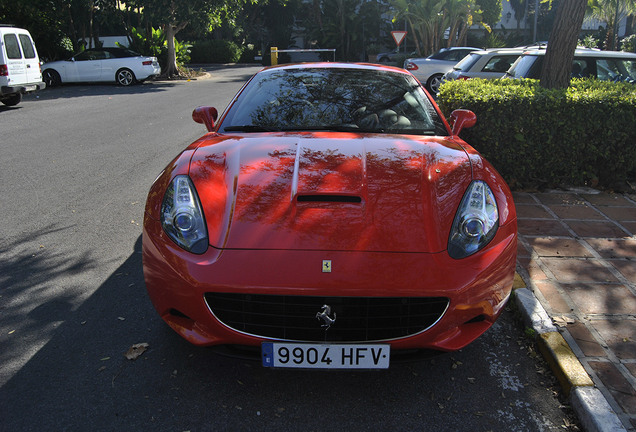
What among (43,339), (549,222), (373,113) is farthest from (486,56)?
(43,339)

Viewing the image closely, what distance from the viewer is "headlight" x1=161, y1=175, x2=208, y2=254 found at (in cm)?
243

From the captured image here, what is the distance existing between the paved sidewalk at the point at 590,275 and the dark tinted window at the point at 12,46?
12769 millimetres

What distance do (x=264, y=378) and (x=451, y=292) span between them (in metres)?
1.03

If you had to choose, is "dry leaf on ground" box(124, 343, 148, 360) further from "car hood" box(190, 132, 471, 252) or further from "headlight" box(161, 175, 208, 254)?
"car hood" box(190, 132, 471, 252)

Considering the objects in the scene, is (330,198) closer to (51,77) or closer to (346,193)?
(346,193)

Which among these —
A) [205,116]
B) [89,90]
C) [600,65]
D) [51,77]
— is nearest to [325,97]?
[205,116]

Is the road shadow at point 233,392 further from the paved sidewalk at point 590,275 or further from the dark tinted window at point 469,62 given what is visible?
the dark tinted window at point 469,62

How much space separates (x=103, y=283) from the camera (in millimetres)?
3547

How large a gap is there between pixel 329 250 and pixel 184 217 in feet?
2.47

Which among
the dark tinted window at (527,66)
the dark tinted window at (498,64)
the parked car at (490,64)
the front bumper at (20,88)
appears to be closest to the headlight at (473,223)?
the dark tinted window at (527,66)

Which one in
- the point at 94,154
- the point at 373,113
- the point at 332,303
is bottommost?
the point at 94,154

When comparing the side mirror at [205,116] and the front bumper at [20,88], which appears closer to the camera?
the side mirror at [205,116]

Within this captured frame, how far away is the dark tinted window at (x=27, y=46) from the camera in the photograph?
13452mm

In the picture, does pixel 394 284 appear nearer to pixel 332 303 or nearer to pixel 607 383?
pixel 332 303
